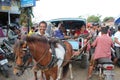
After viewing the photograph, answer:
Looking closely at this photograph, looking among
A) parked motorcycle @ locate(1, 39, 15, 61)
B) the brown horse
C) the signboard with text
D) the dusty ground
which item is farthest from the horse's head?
the signboard with text

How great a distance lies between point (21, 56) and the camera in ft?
14.9

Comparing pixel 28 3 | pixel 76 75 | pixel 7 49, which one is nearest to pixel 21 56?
pixel 76 75

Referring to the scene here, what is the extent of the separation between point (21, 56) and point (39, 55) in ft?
1.94

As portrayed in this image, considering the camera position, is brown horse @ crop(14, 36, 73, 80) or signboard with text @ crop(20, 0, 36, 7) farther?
signboard with text @ crop(20, 0, 36, 7)

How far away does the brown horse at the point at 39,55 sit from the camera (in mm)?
4570

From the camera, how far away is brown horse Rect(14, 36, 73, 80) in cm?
457

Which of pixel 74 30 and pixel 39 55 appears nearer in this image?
pixel 39 55

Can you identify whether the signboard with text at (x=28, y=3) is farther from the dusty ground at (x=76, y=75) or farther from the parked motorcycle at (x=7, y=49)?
the dusty ground at (x=76, y=75)

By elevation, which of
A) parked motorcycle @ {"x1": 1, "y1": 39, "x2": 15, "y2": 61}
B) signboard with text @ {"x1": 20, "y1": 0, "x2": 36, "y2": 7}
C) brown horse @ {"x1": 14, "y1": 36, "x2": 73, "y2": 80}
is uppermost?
signboard with text @ {"x1": 20, "y1": 0, "x2": 36, "y2": 7}

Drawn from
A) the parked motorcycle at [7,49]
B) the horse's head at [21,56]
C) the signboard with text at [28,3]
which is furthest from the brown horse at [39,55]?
the signboard with text at [28,3]

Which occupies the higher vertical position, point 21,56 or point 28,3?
point 28,3

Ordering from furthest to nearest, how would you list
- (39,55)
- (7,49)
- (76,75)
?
(7,49) → (76,75) → (39,55)

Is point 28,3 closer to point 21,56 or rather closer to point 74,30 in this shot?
point 74,30

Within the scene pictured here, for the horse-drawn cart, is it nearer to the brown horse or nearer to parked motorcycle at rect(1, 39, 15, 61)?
parked motorcycle at rect(1, 39, 15, 61)
